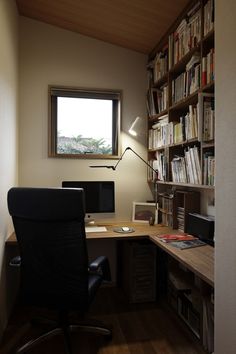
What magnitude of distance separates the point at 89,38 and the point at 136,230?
217cm

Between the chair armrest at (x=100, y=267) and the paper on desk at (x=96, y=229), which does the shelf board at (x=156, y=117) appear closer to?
the paper on desk at (x=96, y=229)

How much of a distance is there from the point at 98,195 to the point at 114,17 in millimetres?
1717

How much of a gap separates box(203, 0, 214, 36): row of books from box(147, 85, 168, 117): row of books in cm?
78

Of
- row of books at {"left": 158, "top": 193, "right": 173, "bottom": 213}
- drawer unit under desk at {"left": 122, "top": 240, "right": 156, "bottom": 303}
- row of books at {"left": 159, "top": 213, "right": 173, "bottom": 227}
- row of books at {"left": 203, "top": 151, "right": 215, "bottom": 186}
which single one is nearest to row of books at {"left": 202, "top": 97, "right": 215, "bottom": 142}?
row of books at {"left": 203, "top": 151, "right": 215, "bottom": 186}

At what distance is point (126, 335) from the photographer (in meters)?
2.04

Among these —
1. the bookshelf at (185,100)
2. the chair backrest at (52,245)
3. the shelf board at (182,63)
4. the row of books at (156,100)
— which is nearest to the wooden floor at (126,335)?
the chair backrest at (52,245)

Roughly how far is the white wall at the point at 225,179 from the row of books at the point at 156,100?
1496 mm

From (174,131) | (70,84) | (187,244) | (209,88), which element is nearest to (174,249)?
(187,244)

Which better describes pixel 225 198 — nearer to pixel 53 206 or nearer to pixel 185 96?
pixel 53 206

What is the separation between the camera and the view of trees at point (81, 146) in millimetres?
2939

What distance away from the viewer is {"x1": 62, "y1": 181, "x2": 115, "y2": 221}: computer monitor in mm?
2711

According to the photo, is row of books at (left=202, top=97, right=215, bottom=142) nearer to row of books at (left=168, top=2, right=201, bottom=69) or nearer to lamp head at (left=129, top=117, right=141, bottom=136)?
row of books at (left=168, top=2, right=201, bottom=69)

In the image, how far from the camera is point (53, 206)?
159 centimetres

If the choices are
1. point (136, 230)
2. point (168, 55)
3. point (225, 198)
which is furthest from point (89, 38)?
point (225, 198)
